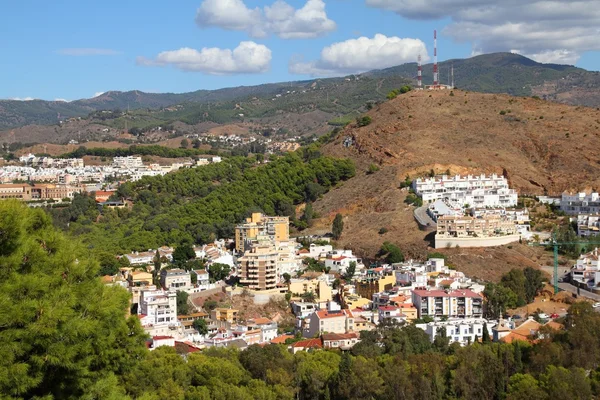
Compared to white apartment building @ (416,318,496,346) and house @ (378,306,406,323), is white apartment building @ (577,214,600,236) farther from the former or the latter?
house @ (378,306,406,323)

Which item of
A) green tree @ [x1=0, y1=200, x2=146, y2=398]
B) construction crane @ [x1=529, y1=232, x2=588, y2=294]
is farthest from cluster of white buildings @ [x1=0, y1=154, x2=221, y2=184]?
green tree @ [x1=0, y1=200, x2=146, y2=398]

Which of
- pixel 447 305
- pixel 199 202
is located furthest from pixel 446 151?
pixel 447 305

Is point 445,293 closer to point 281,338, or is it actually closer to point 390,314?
point 390,314

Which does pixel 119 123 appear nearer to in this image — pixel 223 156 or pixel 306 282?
pixel 223 156

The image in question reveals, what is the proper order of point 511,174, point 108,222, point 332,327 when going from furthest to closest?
point 108,222
point 511,174
point 332,327

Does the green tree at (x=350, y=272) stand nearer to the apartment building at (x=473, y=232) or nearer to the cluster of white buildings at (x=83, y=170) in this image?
the apartment building at (x=473, y=232)

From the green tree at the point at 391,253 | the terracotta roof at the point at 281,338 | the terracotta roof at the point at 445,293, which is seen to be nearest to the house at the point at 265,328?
the terracotta roof at the point at 281,338

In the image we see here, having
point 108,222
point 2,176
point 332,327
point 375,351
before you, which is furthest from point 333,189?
point 2,176

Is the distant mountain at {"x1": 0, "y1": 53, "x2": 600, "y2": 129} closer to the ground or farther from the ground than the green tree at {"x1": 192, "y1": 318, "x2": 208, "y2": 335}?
farther from the ground
